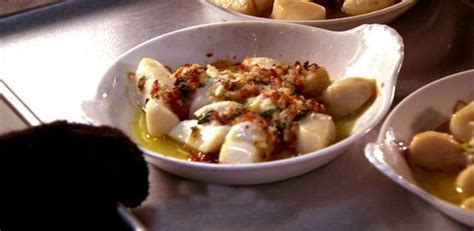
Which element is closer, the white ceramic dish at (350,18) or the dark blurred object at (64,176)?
the dark blurred object at (64,176)

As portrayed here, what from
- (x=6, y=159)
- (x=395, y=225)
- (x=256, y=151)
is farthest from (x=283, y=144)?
(x=6, y=159)

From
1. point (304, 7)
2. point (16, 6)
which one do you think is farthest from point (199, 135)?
point (16, 6)

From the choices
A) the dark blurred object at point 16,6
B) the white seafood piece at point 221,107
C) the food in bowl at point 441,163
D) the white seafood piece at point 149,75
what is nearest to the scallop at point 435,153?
the food in bowl at point 441,163

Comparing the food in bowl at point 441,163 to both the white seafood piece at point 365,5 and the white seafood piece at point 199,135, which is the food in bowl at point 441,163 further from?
the white seafood piece at point 365,5

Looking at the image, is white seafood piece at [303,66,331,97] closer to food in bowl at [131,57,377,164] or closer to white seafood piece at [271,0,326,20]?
food in bowl at [131,57,377,164]

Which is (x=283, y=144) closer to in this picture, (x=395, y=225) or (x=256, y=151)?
(x=256, y=151)
